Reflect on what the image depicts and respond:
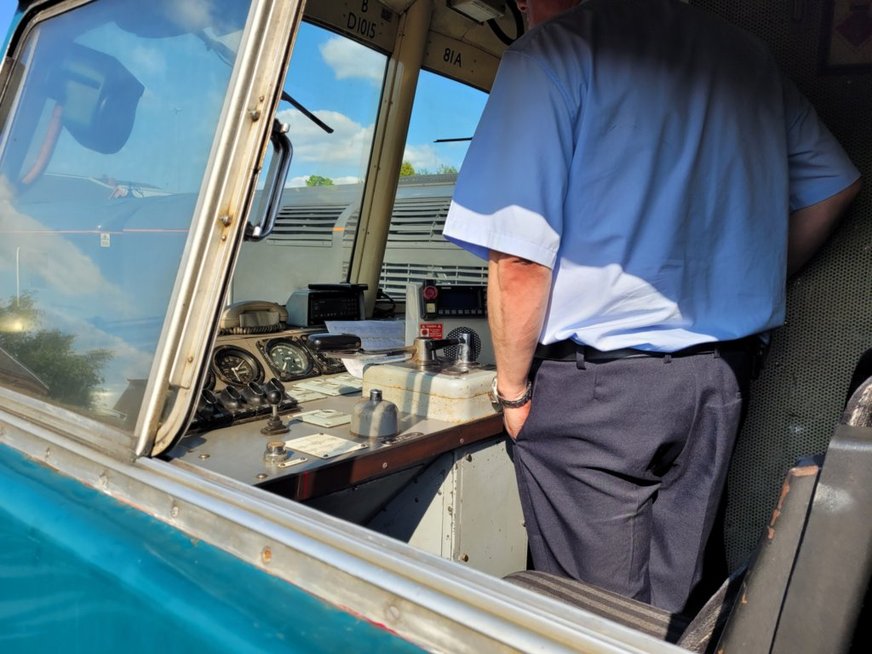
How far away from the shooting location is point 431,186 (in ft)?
18.6

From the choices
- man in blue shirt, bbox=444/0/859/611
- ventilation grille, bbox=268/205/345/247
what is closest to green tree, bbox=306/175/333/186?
ventilation grille, bbox=268/205/345/247

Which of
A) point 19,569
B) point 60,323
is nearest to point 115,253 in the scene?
point 60,323

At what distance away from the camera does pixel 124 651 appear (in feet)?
3.02

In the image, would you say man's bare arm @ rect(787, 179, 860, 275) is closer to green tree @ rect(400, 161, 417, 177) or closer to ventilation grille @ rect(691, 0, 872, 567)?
ventilation grille @ rect(691, 0, 872, 567)

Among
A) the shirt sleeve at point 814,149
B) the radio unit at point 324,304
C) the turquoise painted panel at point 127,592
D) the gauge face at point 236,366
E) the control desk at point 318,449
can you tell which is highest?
the shirt sleeve at point 814,149

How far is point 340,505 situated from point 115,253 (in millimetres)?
868

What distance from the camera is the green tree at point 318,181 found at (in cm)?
439

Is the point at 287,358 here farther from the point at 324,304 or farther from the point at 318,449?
the point at 318,449

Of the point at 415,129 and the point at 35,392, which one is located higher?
the point at 415,129

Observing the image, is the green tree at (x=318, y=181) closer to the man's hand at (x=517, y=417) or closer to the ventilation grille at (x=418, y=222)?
the ventilation grille at (x=418, y=222)

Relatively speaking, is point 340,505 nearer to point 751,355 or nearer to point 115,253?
point 115,253

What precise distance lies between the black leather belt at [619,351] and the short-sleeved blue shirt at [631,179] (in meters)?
0.02

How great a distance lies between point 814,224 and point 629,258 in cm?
59

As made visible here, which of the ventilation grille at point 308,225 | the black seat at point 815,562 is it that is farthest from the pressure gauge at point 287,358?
the ventilation grille at point 308,225
